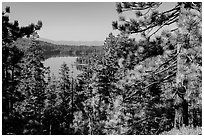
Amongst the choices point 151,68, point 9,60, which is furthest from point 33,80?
point 151,68

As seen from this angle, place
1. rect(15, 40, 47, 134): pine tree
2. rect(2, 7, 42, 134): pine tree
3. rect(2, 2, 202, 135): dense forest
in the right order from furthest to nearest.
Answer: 1. rect(15, 40, 47, 134): pine tree
2. rect(2, 7, 42, 134): pine tree
3. rect(2, 2, 202, 135): dense forest

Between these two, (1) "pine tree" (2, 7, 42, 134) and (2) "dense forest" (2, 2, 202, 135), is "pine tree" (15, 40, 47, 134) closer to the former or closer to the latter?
(2) "dense forest" (2, 2, 202, 135)

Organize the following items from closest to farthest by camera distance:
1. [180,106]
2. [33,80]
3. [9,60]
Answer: [180,106] < [9,60] < [33,80]

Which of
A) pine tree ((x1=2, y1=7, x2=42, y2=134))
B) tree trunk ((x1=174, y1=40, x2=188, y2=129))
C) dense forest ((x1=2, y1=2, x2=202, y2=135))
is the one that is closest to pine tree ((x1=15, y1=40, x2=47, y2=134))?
dense forest ((x1=2, y1=2, x2=202, y2=135))

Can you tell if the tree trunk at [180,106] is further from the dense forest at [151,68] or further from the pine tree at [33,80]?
the pine tree at [33,80]

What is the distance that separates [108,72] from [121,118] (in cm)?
1867

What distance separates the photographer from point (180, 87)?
40.8 ft

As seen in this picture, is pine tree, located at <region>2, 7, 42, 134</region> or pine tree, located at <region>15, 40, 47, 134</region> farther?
pine tree, located at <region>15, 40, 47, 134</region>

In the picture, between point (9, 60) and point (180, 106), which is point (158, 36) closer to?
point (180, 106)

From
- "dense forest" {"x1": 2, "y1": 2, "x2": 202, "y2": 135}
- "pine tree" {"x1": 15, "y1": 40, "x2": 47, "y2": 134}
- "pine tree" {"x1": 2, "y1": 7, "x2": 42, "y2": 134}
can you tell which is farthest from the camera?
"pine tree" {"x1": 15, "y1": 40, "x2": 47, "y2": 134}

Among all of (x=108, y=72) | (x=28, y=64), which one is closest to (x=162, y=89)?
(x=108, y=72)

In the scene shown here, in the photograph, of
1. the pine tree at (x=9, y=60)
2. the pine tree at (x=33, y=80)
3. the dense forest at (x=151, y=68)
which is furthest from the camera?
the pine tree at (x=33, y=80)

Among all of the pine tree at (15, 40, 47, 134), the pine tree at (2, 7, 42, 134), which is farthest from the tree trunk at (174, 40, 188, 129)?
the pine tree at (15, 40, 47, 134)

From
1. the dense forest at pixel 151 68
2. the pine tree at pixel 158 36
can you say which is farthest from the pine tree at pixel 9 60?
the pine tree at pixel 158 36
